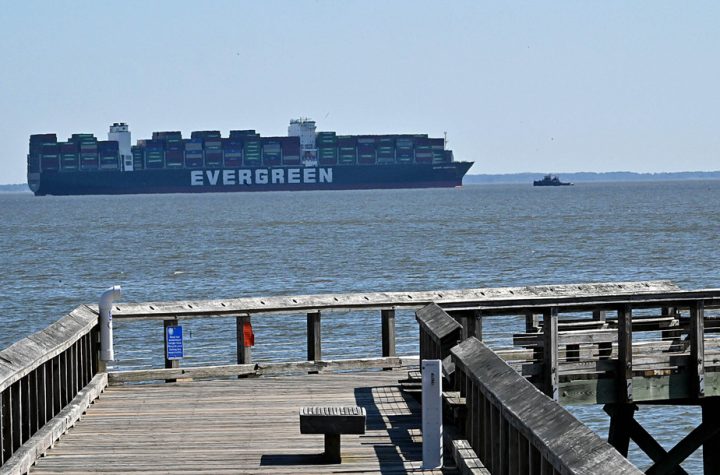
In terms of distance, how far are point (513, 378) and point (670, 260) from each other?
46784 millimetres

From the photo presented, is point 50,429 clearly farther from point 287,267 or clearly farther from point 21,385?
point 287,267

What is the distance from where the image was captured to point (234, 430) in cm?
873

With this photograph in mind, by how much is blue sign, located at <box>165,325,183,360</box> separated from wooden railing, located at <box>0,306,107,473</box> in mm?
1316

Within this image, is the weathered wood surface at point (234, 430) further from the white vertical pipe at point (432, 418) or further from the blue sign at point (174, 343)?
the blue sign at point (174, 343)

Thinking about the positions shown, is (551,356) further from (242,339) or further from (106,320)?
(106,320)

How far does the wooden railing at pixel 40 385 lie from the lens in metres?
7.50

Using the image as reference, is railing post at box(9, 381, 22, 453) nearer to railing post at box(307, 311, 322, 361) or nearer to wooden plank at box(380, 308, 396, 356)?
railing post at box(307, 311, 322, 361)

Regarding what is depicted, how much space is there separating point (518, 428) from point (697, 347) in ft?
18.0

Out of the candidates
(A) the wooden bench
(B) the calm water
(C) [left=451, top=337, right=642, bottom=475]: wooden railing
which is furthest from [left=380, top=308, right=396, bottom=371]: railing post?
(A) the wooden bench

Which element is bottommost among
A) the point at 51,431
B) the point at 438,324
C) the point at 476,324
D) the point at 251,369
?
the point at 251,369

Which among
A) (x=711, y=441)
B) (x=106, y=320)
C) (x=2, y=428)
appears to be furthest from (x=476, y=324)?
(x=711, y=441)

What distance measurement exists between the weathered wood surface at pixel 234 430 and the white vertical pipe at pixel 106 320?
31 centimetres

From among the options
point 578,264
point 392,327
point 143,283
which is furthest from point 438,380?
point 578,264

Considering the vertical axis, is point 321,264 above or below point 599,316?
below
